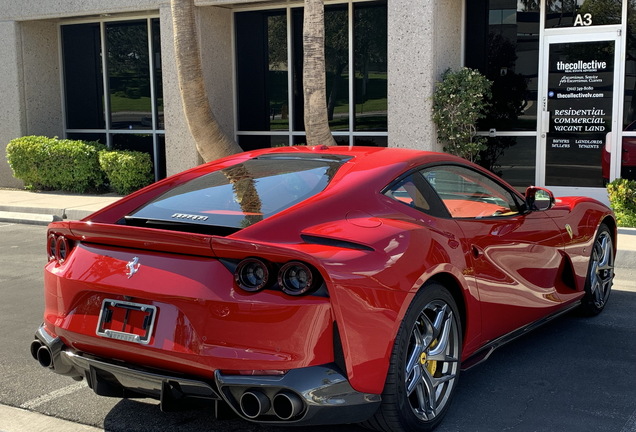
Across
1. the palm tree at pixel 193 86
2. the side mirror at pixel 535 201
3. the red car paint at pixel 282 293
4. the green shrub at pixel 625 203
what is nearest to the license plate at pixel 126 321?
the red car paint at pixel 282 293

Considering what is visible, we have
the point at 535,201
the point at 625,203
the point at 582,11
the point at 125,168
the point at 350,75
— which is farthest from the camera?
the point at 125,168

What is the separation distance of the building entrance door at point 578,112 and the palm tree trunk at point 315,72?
374 cm

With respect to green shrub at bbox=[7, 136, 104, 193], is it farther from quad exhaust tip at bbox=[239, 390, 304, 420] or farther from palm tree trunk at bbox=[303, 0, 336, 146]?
quad exhaust tip at bbox=[239, 390, 304, 420]

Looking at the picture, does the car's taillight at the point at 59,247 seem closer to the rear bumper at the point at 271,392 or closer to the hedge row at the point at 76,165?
the rear bumper at the point at 271,392

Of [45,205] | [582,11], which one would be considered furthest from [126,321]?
[582,11]

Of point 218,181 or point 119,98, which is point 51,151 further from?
point 218,181

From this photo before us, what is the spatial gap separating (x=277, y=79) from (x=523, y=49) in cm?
468

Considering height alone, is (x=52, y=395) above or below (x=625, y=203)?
below

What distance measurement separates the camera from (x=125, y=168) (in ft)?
47.8

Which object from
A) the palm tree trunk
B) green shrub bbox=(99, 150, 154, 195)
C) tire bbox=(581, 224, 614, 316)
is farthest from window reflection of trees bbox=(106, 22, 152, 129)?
tire bbox=(581, 224, 614, 316)

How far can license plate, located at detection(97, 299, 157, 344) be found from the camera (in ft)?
11.8

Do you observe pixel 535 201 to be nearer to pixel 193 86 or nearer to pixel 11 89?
pixel 193 86

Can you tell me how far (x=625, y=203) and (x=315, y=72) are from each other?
465cm

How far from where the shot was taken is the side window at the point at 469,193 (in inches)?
183
